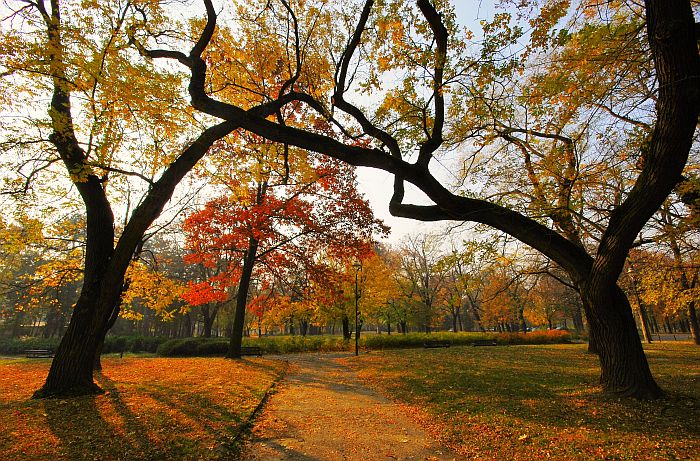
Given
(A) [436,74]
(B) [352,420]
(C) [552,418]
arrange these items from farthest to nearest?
(A) [436,74], (B) [352,420], (C) [552,418]

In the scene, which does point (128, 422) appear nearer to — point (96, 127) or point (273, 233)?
point (96, 127)

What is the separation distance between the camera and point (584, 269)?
6566 millimetres

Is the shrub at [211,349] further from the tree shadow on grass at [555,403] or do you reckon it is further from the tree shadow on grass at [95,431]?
the tree shadow on grass at [95,431]

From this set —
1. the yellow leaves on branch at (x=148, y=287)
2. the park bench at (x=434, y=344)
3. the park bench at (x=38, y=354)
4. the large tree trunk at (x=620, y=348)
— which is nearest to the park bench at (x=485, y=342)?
the park bench at (x=434, y=344)

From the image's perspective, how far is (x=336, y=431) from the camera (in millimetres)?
5176

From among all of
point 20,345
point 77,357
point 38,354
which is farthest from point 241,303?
point 20,345

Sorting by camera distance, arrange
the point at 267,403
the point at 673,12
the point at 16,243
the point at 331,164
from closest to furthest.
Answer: the point at 673,12
the point at 267,403
the point at 16,243
the point at 331,164

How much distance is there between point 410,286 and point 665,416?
123ft

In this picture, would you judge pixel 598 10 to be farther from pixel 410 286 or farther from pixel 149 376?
pixel 410 286

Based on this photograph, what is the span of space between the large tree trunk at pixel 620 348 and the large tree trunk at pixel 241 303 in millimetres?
13417

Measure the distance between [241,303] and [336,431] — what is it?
11.6m

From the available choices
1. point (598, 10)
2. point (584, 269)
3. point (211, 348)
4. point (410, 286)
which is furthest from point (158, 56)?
point (410, 286)

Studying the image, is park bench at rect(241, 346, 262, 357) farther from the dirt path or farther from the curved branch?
the curved branch

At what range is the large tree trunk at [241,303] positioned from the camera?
50.3 feet
